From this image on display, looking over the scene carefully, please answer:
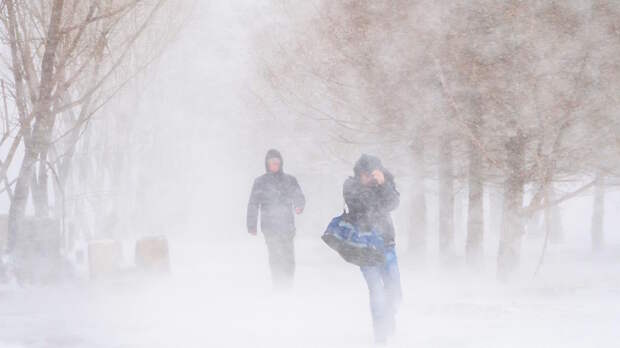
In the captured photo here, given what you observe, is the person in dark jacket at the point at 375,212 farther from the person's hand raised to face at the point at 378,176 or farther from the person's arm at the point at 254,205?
the person's arm at the point at 254,205

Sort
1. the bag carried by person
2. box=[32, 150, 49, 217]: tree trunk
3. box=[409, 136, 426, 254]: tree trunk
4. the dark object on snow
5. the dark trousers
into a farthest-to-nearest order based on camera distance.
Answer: box=[409, 136, 426, 254]: tree trunk → box=[32, 150, 49, 217]: tree trunk → the dark object on snow → the dark trousers → the bag carried by person

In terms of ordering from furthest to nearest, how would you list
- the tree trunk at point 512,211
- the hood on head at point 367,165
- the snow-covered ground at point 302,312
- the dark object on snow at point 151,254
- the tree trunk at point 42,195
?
the tree trunk at point 42,195 < the dark object on snow at point 151,254 < the tree trunk at point 512,211 < the snow-covered ground at point 302,312 < the hood on head at point 367,165

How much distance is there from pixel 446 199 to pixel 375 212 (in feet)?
25.4

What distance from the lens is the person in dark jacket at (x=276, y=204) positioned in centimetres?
967

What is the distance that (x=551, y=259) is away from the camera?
17500 millimetres

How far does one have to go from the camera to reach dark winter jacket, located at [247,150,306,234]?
31.8 feet

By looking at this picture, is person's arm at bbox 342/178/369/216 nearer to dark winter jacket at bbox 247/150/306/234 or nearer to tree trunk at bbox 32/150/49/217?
dark winter jacket at bbox 247/150/306/234

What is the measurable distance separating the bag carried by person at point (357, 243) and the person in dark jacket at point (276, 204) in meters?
3.05

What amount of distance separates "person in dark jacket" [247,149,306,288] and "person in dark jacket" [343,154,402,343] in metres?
3.03

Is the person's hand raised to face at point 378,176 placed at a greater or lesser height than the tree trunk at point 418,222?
greater

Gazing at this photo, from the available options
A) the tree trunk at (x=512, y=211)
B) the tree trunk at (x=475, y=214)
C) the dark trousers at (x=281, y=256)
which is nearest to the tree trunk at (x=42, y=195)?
the dark trousers at (x=281, y=256)

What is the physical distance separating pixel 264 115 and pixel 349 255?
405 inches

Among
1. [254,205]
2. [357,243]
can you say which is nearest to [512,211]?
[254,205]

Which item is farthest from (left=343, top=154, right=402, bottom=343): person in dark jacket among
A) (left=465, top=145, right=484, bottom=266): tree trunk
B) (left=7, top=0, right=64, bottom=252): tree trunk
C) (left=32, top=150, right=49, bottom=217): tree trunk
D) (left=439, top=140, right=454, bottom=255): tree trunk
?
(left=32, top=150, right=49, bottom=217): tree trunk
